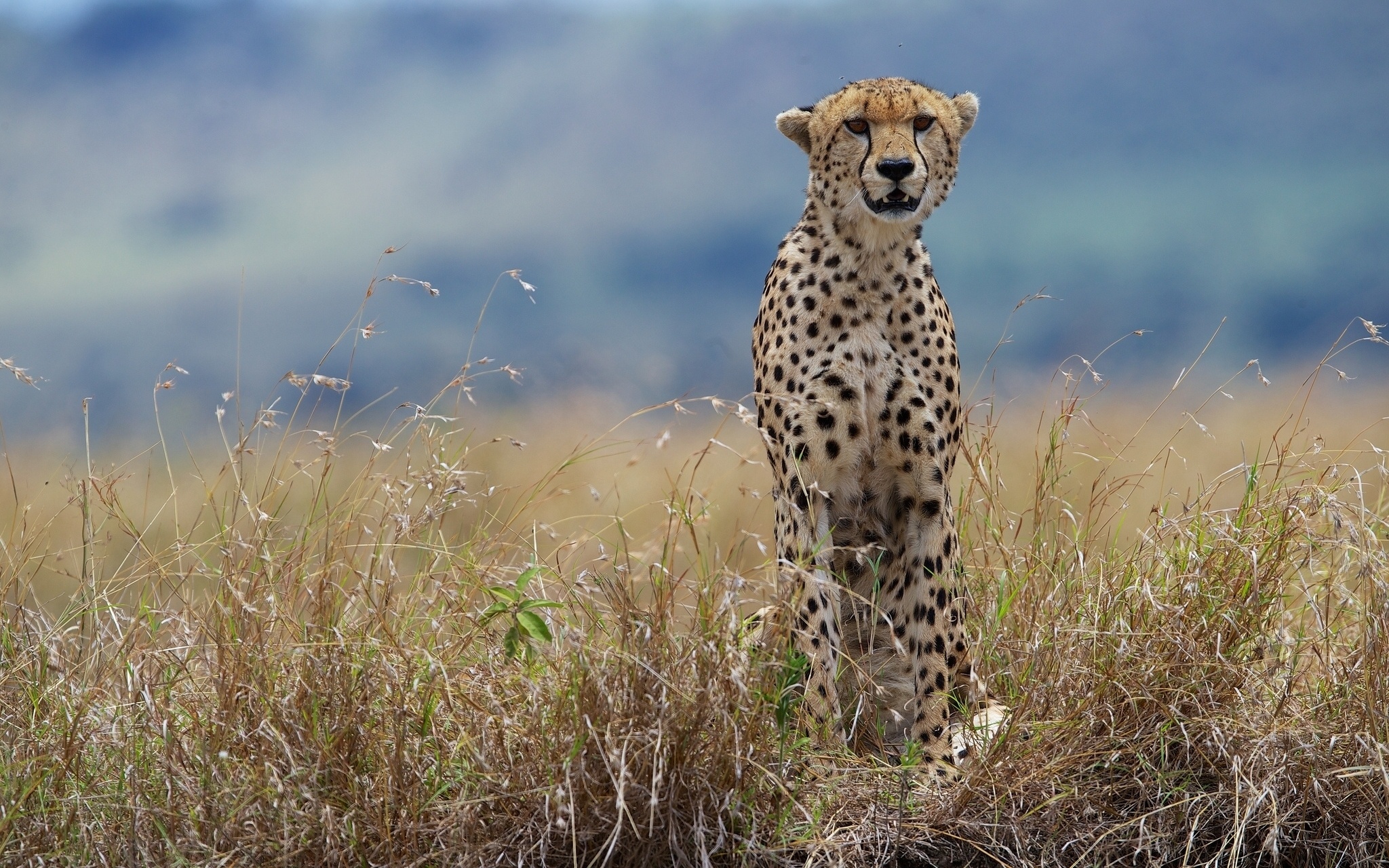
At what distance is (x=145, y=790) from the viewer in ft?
7.92

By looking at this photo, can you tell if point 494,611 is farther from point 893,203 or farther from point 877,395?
point 893,203

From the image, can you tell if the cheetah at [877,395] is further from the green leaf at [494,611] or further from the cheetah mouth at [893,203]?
the green leaf at [494,611]

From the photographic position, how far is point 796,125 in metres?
3.18

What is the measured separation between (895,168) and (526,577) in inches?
48.5

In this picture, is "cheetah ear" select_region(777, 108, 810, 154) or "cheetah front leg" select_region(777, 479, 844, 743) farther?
"cheetah ear" select_region(777, 108, 810, 154)

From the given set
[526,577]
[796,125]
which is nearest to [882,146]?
[796,125]

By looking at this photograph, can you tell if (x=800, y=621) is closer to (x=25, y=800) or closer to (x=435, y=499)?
(x=435, y=499)

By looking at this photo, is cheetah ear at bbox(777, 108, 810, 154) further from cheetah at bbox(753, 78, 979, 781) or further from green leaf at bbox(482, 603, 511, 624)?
green leaf at bbox(482, 603, 511, 624)

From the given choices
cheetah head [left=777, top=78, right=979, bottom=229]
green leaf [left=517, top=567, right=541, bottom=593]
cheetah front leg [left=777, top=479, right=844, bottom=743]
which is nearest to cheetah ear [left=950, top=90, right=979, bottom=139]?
cheetah head [left=777, top=78, right=979, bottom=229]

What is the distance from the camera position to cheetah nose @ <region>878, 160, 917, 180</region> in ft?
9.62

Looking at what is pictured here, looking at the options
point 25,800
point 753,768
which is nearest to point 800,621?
point 753,768

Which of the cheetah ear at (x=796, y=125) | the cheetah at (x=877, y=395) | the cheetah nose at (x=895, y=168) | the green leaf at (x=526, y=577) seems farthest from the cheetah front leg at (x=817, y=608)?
the cheetah ear at (x=796, y=125)

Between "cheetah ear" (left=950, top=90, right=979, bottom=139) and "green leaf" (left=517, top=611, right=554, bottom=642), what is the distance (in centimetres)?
157

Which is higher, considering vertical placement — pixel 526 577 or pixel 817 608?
pixel 526 577
